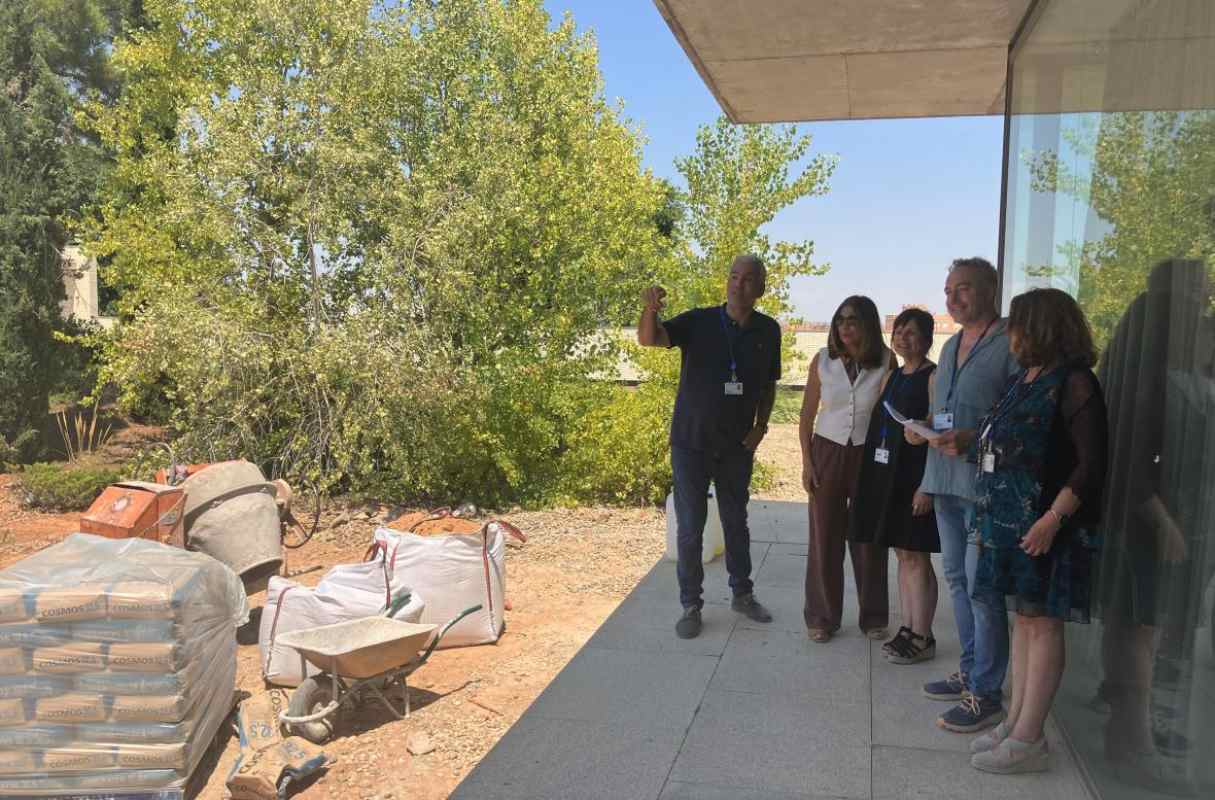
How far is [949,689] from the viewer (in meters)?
3.86

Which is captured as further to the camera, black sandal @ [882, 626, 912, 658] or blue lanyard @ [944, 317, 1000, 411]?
black sandal @ [882, 626, 912, 658]

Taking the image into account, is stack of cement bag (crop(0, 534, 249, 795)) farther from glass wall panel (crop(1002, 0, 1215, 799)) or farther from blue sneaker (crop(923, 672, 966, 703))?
glass wall panel (crop(1002, 0, 1215, 799))

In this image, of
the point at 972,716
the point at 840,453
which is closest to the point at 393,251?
the point at 840,453

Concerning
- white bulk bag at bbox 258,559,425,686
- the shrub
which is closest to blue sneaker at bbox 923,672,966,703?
white bulk bag at bbox 258,559,425,686

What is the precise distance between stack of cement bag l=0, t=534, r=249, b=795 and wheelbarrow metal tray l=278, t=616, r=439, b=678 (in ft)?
2.35

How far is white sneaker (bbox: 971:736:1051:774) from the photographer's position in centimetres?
317

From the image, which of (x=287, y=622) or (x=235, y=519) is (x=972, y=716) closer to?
(x=287, y=622)

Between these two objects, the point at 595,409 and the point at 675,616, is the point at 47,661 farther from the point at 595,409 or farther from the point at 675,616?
the point at 595,409

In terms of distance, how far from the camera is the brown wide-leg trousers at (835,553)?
4426 mm

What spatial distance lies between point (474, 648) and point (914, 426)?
361 centimetres

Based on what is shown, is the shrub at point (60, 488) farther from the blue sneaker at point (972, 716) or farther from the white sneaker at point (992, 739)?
the white sneaker at point (992, 739)

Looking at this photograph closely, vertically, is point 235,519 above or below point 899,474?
below

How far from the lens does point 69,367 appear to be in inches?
649

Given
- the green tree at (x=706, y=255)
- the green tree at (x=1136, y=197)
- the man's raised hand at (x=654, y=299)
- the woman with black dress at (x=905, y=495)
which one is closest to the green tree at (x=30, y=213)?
the green tree at (x=706, y=255)
